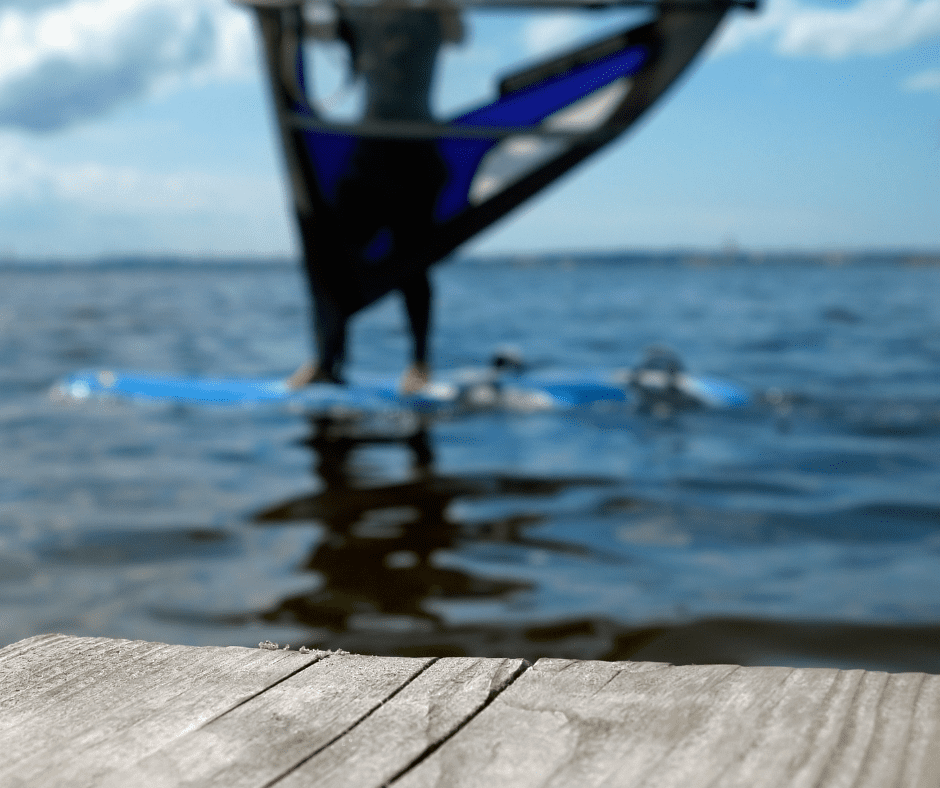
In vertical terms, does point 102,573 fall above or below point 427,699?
below

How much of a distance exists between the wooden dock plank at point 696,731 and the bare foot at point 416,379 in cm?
518

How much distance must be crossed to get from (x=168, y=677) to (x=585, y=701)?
1.40 feet

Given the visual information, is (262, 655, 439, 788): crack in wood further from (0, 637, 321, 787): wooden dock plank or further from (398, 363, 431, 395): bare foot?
(398, 363, 431, 395): bare foot

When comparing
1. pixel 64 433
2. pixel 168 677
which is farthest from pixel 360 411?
pixel 168 677

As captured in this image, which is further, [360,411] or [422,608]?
[360,411]

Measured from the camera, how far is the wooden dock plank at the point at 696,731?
2.61ft

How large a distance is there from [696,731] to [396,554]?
2475 mm

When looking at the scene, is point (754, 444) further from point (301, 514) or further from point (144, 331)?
point (144, 331)

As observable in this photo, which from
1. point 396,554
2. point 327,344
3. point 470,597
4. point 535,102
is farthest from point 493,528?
point 535,102

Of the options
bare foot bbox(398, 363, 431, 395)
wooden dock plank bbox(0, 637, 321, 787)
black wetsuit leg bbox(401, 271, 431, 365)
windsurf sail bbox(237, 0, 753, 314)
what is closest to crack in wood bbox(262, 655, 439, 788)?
wooden dock plank bbox(0, 637, 321, 787)

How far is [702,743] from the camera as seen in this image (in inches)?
33.3

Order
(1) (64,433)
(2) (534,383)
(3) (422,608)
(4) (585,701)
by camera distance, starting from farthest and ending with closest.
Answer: (2) (534,383), (1) (64,433), (3) (422,608), (4) (585,701)

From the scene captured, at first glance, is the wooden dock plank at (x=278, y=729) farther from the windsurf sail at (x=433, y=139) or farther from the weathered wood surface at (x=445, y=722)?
the windsurf sail at (x=433, y=139)

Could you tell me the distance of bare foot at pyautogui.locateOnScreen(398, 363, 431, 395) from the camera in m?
6.15
